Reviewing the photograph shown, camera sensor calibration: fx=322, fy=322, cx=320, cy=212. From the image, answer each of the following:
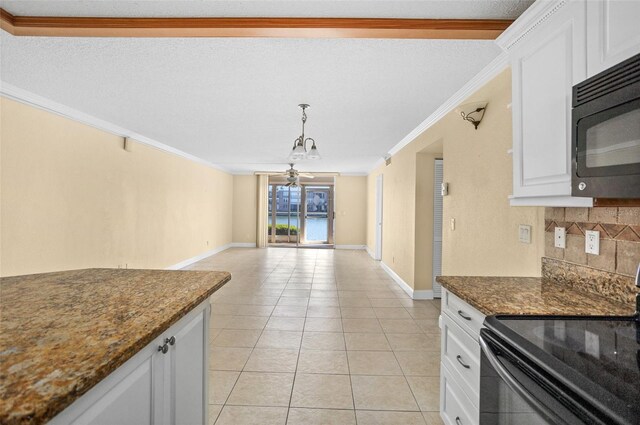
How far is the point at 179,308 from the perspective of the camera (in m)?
1.26

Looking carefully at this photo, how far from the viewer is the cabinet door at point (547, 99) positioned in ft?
4.49

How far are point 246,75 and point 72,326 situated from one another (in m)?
2.32

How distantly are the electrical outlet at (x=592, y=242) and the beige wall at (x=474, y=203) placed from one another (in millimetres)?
343

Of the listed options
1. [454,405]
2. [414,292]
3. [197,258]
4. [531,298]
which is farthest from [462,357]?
[197,258]

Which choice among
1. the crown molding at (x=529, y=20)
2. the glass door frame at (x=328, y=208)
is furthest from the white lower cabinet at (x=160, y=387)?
the glass door frame at (x=328, y=208)

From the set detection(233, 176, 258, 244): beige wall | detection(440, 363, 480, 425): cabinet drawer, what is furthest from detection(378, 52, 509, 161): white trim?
detection(233, 176, 258, 244): beige wall

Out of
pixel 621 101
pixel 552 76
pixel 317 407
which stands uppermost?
pixel 552 76

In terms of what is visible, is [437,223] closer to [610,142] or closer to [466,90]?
[466,90]

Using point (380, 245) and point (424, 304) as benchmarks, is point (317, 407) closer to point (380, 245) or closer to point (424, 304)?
point (424, 304)

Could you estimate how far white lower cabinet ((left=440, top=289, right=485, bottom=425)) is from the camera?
1535mm

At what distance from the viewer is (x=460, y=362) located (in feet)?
5.54

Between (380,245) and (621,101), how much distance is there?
690 centimetres

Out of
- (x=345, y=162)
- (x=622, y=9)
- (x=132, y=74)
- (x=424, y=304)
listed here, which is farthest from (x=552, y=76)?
(x=345, y=162)

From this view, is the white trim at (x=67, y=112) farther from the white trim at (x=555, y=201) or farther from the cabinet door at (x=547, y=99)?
the white trim at (x=555, y=201)
